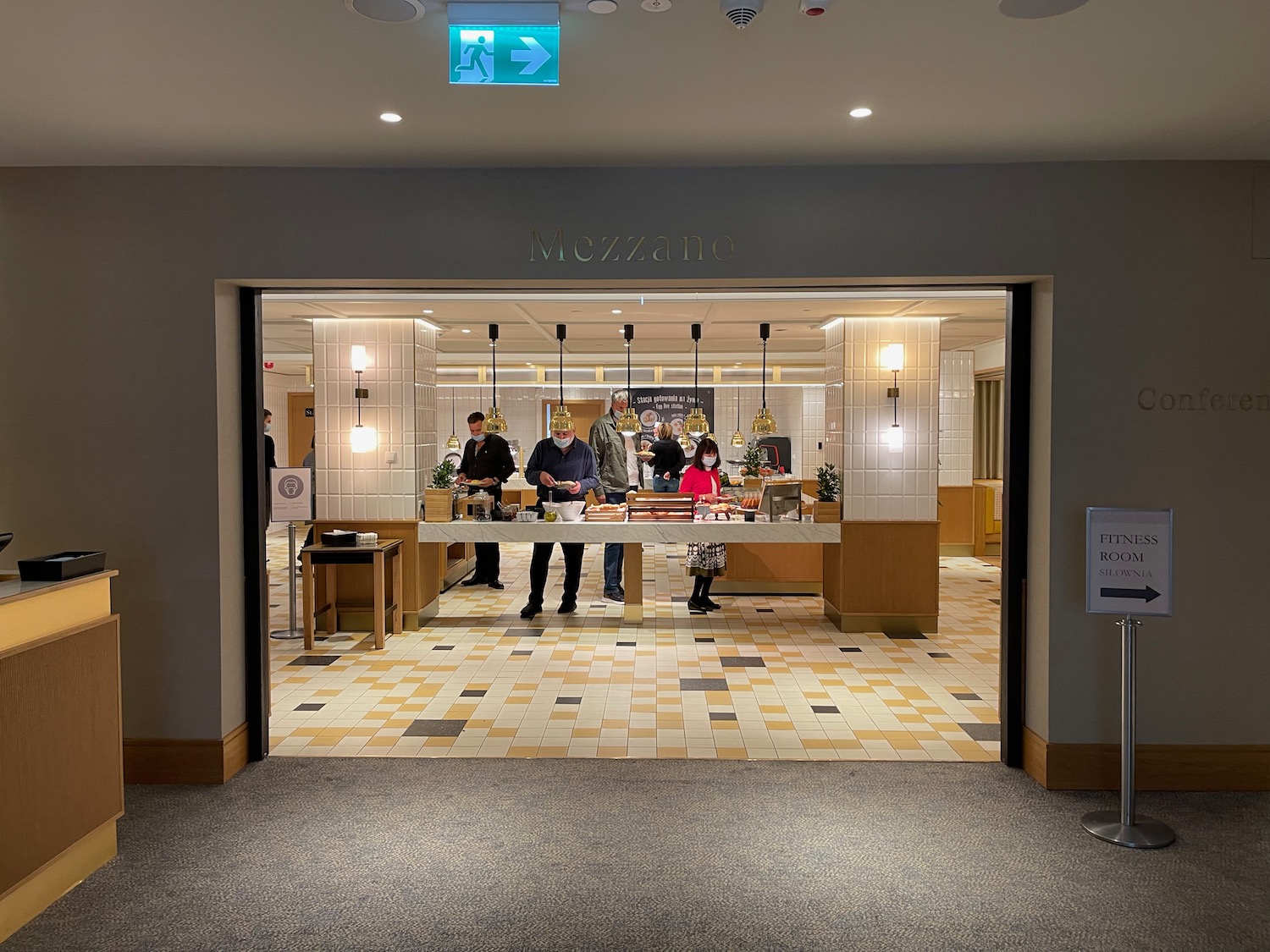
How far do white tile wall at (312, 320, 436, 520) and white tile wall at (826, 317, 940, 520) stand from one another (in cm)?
357

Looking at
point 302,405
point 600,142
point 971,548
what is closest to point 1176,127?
point 600,142

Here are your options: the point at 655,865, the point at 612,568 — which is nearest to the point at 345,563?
the point at 612,568

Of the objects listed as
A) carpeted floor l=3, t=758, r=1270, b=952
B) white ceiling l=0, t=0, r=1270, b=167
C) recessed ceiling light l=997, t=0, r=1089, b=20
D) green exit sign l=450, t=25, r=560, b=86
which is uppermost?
white ceiling l=0, t=0, r=1270, b=167

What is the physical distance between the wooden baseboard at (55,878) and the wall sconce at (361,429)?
4028mm

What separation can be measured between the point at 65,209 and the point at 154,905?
9.81ft

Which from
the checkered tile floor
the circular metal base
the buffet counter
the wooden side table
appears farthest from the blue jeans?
the circular metal base

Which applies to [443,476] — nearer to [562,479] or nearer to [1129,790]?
[562,479]

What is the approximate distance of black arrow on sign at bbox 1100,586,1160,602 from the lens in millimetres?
3514

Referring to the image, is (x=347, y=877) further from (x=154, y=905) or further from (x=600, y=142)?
(x=600, y=142)

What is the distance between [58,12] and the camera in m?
2.45

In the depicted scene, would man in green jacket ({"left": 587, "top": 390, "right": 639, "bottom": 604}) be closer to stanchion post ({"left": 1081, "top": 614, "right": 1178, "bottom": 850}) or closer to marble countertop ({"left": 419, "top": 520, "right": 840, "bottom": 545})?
marble countertop ({"left": 419, "top": 520, "right": 840, "bottom": 545})

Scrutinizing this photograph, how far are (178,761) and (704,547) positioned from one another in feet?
14.9

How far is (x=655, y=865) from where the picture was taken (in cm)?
325

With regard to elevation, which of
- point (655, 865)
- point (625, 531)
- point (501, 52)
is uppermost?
point (501, 52)
